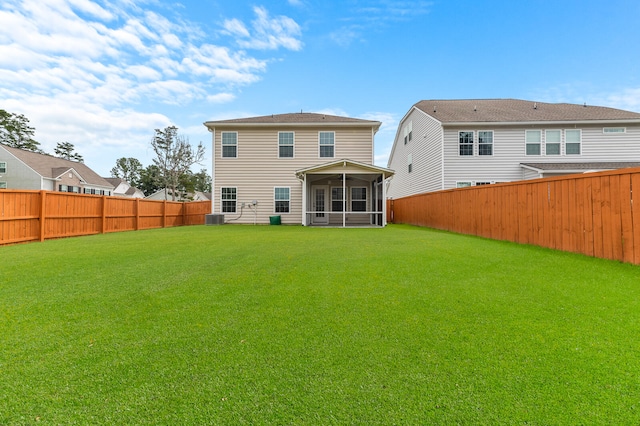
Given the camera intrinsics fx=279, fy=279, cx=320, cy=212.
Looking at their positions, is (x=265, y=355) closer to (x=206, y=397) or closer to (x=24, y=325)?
(x=206, y=397)

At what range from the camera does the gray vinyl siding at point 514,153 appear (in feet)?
48.5

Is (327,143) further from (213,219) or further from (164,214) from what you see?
(164,214)

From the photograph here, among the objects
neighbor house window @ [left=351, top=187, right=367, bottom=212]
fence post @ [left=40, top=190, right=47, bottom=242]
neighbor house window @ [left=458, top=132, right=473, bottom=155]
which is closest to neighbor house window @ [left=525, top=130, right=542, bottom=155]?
neighbor house window @ [left=458, top=132, right=473, bottom=155]

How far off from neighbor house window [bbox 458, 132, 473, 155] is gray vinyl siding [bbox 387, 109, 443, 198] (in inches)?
46.4

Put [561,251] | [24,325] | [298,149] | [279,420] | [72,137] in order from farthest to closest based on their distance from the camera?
[72,137] < [298,149] < [561,251] < [24,325] < [279,420]

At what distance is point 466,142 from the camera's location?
15203 mm

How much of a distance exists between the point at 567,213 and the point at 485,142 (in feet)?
35.8

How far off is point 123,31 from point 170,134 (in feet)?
84.7

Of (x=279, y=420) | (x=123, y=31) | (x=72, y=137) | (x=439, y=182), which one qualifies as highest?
(x=72, y=137)

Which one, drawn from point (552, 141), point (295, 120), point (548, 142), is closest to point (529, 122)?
point (548, 142)

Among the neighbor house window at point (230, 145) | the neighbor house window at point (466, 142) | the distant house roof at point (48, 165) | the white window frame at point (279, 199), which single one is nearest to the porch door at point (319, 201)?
the white window frame at point (279, 199)

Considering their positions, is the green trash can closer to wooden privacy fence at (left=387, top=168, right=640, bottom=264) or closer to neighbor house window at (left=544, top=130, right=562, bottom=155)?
wooden privacy fence at (left=387, top=168, right=640, bottom=264)

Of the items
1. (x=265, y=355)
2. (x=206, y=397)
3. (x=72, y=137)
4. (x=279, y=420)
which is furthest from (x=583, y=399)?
(x=72, y=137)

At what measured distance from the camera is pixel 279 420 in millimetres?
1433
